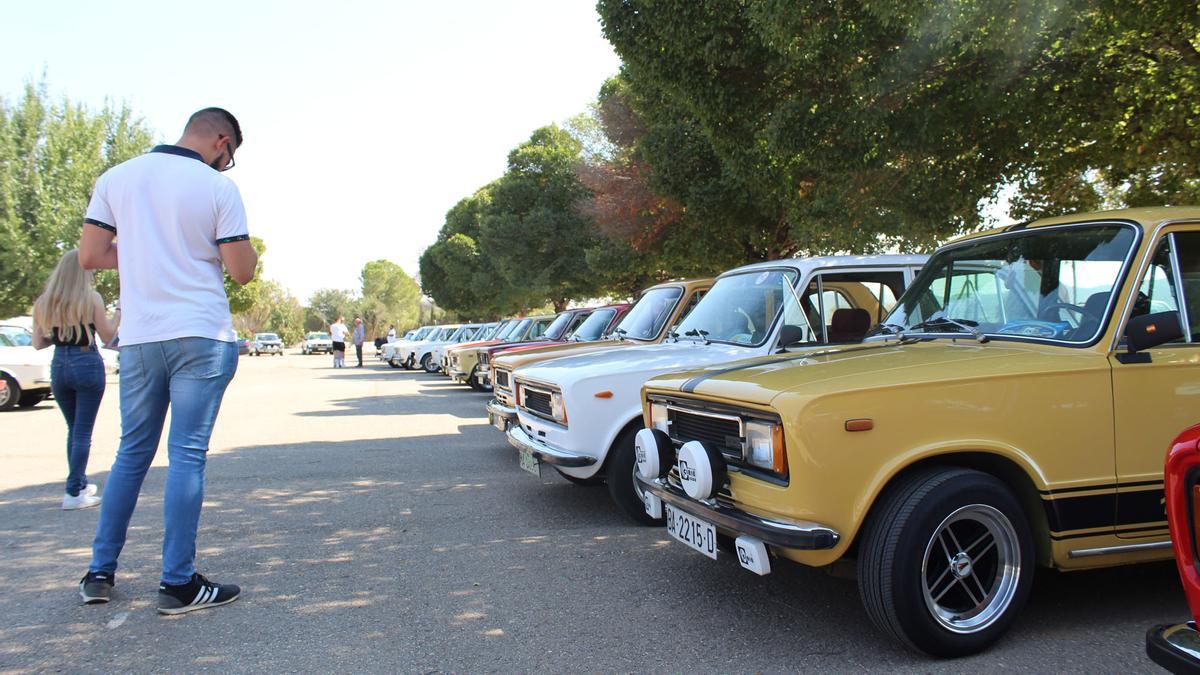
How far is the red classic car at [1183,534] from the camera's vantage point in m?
2.14

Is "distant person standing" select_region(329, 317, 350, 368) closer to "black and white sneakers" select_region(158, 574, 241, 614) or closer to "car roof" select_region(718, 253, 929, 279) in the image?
"car roof" select_region(718, 253, 929, 279)

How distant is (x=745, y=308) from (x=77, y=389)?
496 cm

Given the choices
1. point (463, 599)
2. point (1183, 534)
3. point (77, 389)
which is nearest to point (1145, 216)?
point (1183, 534)

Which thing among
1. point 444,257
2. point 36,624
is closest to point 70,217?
point 444,257

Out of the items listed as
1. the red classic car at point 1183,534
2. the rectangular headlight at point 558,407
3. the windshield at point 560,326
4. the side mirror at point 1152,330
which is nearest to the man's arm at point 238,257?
the rectangular headlight at point 558,407

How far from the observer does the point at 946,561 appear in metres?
3.25

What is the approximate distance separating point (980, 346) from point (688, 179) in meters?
11.8

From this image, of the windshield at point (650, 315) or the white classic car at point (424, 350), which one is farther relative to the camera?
the white classic car at point (424, 350)

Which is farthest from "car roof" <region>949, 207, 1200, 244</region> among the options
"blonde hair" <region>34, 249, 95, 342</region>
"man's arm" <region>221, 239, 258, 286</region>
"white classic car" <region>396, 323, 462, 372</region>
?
"white classic car" <region>396, 323, 462, 372</region>

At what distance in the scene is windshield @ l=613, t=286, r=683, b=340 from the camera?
7.93 meters

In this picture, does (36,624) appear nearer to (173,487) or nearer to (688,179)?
(173,487)

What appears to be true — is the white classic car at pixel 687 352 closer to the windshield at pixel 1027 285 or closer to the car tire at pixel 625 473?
the car tire at pixel 625 473

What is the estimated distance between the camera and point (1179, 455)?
2.23m

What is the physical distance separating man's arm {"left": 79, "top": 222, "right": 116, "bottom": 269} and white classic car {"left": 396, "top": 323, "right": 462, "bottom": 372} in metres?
22.0
